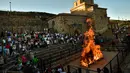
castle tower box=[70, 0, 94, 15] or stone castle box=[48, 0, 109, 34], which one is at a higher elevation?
castle tower box=[70, 0, 94, 15]

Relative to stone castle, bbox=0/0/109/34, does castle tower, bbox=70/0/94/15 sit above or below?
above

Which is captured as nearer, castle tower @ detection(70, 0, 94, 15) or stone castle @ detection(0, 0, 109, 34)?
stone castle @ detection(0, 0, 109, 34)

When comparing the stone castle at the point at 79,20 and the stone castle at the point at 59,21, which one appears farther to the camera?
the stone castle at the point at 79,20

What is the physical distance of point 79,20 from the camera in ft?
109

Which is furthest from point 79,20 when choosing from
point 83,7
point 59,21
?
point 83,7

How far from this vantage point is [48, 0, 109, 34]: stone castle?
31.1m

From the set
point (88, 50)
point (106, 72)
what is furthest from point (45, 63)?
point (106, 72)

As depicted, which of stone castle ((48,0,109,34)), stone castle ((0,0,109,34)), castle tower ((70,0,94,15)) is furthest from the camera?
castle tower ((70,0,94,15))

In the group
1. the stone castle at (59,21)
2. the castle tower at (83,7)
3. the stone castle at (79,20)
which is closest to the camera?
the stone castle at (59,21)

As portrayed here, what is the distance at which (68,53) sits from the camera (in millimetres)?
18156

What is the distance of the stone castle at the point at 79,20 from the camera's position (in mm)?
31109

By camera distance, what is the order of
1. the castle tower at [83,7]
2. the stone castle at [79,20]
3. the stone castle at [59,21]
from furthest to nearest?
1. the castle tower at [83,7]
2. the stone castle at [79,20]
3. the stone castle at [59,21]

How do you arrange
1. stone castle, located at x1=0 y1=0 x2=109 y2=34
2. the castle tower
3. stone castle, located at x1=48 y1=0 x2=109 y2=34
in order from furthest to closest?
1. the castle tower
2. stone castle, located at x1=48 y1=0 x2=109 y2=34
3. stone castle, located at x1=0 y1=0 x2=109 y2=34

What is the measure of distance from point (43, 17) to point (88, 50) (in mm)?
22855
